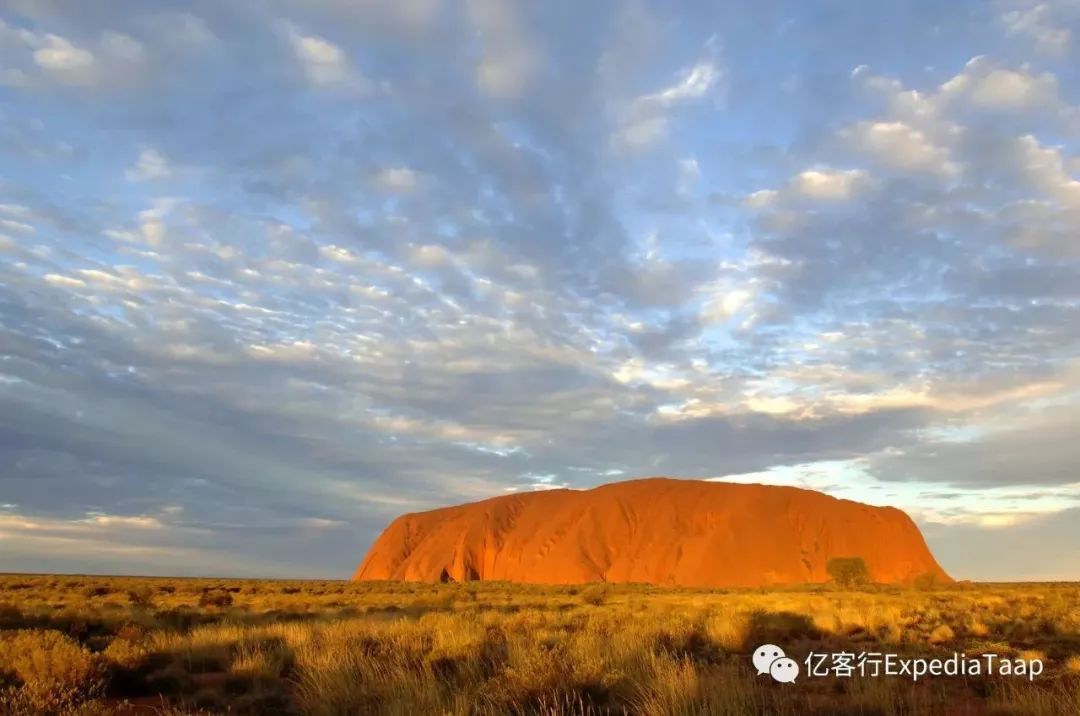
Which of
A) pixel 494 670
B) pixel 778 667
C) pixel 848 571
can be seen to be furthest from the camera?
pixel 848 571

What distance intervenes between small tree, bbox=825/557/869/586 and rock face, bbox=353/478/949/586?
5979mm

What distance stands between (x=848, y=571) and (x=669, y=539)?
66.4ft

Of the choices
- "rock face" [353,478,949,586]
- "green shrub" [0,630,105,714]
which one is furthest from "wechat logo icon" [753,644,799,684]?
"rock face" [353,478,949,586]

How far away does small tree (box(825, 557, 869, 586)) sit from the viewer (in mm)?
65000

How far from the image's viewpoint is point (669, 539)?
81.1m

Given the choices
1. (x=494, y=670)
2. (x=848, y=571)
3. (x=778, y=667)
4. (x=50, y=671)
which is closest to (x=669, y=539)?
(x=848, y=571)

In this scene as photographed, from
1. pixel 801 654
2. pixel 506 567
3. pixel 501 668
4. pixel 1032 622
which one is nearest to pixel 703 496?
pixel 506 567

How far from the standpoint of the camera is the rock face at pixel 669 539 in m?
A: 74.8

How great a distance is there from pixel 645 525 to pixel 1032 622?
219 ft

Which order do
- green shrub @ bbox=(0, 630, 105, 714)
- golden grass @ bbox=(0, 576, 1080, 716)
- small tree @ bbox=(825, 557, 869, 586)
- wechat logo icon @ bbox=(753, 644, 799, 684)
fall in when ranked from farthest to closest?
small tree @ bbox=(825, 557, 869, 586) → wechat logo icon @ bbox=(753, 644, 799, 684) → green shrub @ bbox=(0, 630, 105, 714) → golden grass @ bbox=(0, 576, 1080, 716)

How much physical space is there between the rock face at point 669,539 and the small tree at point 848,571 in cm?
598

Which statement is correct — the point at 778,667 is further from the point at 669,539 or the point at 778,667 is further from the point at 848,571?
the point at 669,539

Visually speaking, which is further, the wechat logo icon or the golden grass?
the wechat logo icon

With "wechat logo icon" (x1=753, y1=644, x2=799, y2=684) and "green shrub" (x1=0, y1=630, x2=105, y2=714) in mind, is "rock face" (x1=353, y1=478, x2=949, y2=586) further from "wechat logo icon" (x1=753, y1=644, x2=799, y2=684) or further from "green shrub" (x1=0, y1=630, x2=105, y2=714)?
"green shrub" (x1=0, y1=630, x2=105, y2=714)
